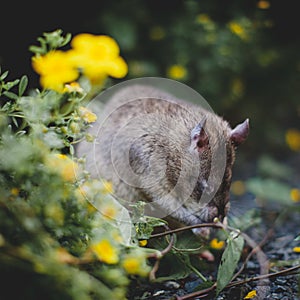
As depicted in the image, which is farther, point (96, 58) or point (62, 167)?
point (96, 58)

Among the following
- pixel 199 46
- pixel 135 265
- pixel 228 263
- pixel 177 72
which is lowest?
pixel 135 265

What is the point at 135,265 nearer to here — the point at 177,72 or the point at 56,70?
the point at 56,70

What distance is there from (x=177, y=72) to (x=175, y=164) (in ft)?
6.59

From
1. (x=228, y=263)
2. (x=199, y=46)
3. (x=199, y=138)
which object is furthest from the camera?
(x=199, y=46)

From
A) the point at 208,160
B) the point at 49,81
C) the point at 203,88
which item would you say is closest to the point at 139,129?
the point at 208,160

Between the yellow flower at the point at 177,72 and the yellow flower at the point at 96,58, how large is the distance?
268cm

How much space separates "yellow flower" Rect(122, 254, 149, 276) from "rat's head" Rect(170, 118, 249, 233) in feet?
3.34

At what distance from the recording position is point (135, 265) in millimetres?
1809

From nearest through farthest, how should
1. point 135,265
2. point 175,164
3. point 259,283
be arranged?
1. point 135,265
2. point 259,283
3. point 175,164

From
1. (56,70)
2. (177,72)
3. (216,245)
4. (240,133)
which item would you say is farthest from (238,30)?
(56,70)

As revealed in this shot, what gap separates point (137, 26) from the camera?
5086 millimetres

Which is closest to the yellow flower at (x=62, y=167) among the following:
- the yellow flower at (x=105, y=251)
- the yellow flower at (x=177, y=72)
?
the yellow flower at (x=105, y=251)

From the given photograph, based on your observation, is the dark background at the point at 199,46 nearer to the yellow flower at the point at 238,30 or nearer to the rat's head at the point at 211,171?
the yellow flower at the point at 238,30

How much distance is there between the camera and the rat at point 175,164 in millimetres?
2832
